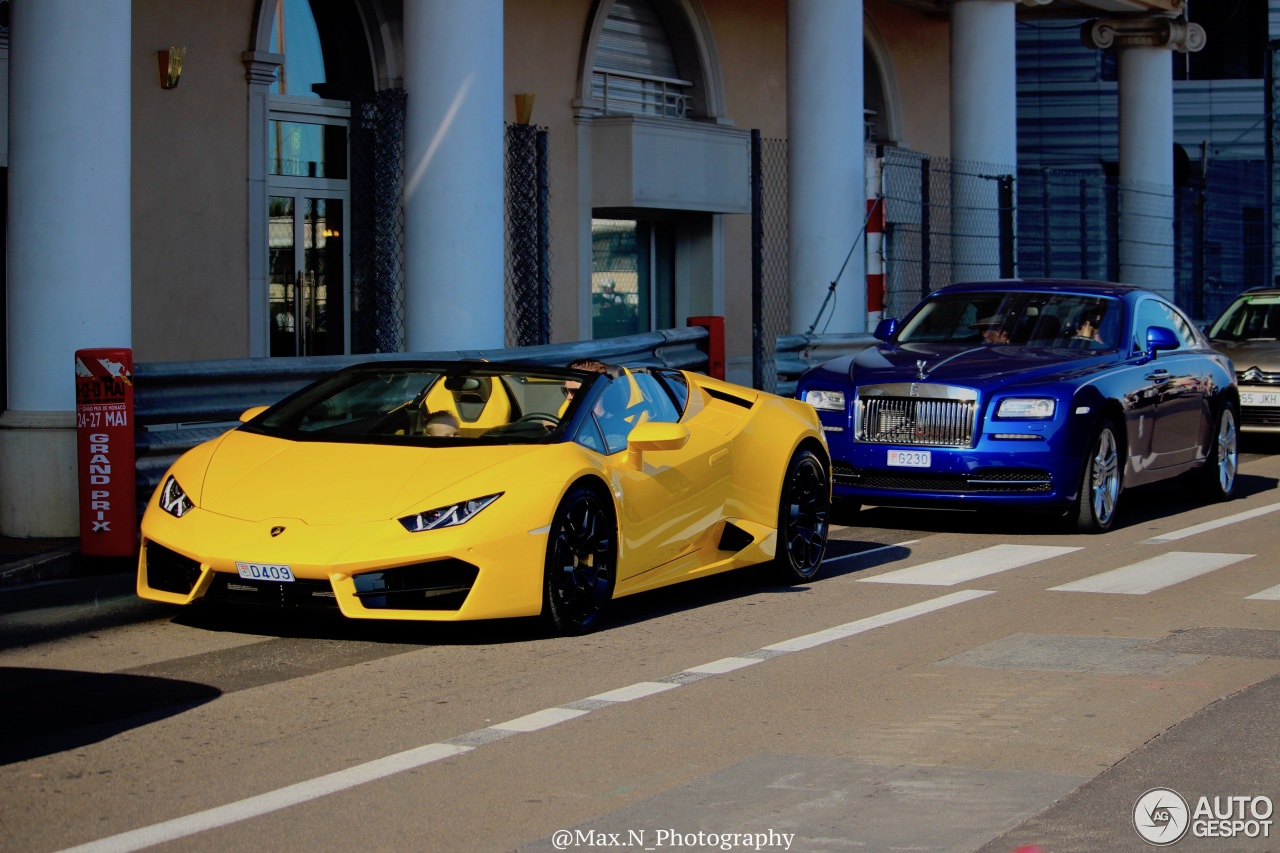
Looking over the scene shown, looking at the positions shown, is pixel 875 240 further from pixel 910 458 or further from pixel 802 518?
pixel 802 518

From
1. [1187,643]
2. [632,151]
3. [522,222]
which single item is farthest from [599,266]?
[1187,643]

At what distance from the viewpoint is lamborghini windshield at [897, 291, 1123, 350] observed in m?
13.4

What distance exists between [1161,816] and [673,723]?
5.99ft

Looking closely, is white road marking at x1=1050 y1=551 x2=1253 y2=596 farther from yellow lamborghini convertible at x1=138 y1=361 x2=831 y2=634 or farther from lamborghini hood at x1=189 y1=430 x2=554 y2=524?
lamborghini hood at x1=189 y1=430 x2=554 y2=524

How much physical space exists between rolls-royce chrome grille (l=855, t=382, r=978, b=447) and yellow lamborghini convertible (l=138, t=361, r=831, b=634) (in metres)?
2.29

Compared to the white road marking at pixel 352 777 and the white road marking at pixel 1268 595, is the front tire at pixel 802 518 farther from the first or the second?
the white road marking at pixel 1268 595

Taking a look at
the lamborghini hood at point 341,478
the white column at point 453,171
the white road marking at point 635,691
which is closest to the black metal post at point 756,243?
the white column at point 453,171

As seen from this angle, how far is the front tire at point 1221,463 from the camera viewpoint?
14.4 metres

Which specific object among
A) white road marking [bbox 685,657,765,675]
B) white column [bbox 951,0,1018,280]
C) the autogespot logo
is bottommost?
the autogespot logo

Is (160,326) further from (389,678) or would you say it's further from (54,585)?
(389,678)

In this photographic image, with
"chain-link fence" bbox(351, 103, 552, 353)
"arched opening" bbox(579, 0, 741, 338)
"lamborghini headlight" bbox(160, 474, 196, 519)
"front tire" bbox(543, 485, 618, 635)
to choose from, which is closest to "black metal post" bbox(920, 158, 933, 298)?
"arched opening" bbox(579, 0, 741, 338)

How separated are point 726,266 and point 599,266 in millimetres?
2350

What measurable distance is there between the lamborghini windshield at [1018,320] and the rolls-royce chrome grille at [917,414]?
1.51 meters

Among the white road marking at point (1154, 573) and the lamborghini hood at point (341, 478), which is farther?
the white road marking at point (1154, 573)
